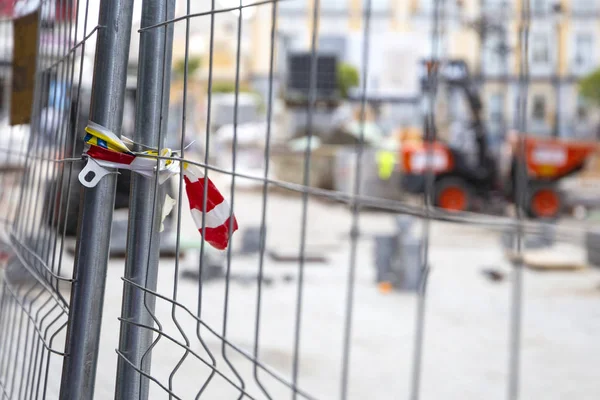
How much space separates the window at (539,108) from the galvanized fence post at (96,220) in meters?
25.0

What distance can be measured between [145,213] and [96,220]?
0.05 metres

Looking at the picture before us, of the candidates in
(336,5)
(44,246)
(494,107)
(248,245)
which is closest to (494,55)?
(494,107)

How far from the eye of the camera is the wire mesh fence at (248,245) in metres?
0.87

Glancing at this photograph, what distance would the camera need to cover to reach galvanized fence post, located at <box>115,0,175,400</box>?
0.86m

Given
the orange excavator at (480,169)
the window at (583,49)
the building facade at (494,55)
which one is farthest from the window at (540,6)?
the orange excavator at (480,169)

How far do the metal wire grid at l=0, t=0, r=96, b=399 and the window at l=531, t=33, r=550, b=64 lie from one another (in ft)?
75.0

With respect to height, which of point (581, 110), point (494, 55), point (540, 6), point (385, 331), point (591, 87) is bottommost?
point (385, 331)

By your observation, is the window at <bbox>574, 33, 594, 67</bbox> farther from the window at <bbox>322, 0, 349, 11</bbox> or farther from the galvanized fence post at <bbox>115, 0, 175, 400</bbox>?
the galvanized fence post at <bbox>115, 0, 175, 400</bbox>

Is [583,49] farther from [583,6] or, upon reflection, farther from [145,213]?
[145,213]

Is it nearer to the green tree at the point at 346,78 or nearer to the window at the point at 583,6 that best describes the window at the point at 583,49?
the window at the point at 583,6

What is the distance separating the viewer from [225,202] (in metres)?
0.86

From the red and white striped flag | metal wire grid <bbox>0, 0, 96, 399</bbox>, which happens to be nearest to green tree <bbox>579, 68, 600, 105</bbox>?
metal wire grid <bbox>0, 0, 96, 399</bbox>

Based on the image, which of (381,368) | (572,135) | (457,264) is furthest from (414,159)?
(572,135)

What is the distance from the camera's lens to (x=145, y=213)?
87 centimetres
